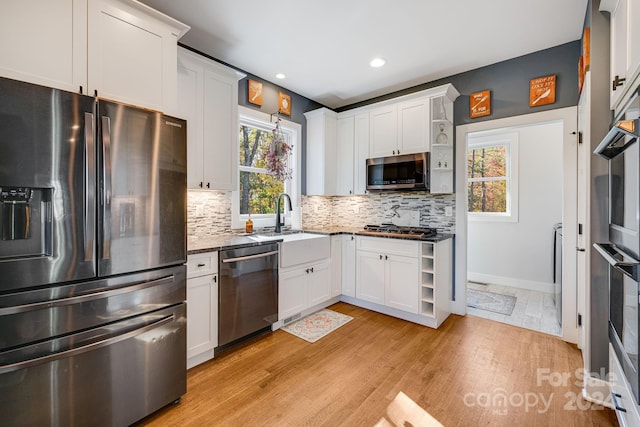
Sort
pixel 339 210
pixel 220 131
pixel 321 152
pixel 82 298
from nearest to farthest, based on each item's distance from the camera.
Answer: pixel 82 298
pixel 220 131
pixel 321 152
pixel 339 210

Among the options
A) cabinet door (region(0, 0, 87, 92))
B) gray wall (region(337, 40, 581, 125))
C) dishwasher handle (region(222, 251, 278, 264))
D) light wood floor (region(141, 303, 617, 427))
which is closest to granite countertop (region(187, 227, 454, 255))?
dishwasher handle (region(222, 251, 278, 264))

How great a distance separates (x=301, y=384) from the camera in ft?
6.84

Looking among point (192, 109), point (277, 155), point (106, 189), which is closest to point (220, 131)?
point (192, 109)

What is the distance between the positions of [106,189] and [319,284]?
93.1 inches

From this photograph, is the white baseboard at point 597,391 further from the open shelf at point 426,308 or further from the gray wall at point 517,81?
the gray wall at point 517,81

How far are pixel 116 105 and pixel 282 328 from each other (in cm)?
236

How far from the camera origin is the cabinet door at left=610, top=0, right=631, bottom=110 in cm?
150

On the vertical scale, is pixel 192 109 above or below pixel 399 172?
above

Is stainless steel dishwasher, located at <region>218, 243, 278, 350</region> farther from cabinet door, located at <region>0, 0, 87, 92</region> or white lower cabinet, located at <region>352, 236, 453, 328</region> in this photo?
cabinet door, located at <region>0, 0, 87, 92</region>

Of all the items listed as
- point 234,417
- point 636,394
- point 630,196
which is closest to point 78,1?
point 234,417

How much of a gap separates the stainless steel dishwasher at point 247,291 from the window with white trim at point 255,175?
2.26 feet

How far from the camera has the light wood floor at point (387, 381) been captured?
177 centimetres

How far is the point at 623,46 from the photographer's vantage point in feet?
4.98

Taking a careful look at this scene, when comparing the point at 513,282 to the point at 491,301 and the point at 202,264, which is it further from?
the point at 202,264
